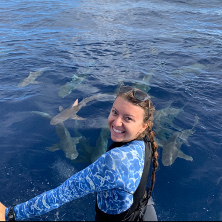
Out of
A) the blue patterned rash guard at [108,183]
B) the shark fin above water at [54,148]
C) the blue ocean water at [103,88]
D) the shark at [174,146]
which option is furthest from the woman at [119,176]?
the shark fin above water at [54,148]

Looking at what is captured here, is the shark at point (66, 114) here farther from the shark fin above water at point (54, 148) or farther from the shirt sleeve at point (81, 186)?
the shirt sleeve at point (81, 186)

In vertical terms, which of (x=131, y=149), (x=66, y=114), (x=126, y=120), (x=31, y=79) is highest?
(x=126, y=120)

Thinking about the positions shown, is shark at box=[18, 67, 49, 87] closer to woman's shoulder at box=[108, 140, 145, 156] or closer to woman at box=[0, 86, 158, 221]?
Result: woman at box=[0, 86, 158, 221]

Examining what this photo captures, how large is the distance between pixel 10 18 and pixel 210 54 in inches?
601

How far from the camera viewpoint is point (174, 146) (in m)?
6.25

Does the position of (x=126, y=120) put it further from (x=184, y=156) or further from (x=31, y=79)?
(x=31, y=79)

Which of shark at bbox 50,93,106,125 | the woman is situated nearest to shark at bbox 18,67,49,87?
shark at bbox 50,93,106,125

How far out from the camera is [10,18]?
19.3 m

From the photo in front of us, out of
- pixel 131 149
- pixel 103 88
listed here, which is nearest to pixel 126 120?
pixel 131 149

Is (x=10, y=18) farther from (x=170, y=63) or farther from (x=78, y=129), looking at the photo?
(x=78, y=129)

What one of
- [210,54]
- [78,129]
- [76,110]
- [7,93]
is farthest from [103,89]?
[210,54]

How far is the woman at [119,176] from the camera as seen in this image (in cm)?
251

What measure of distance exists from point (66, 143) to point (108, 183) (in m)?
4.16

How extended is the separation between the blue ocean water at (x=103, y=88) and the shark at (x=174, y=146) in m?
0.07
